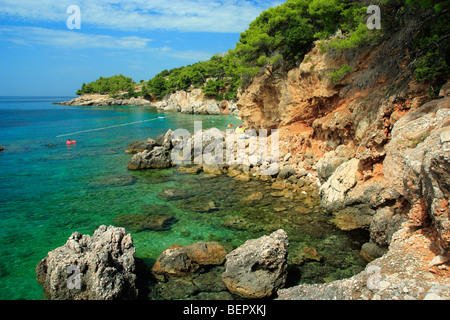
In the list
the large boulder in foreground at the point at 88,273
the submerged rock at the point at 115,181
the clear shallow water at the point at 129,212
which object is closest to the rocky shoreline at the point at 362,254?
the large boulder in foreground at the point at 88,273

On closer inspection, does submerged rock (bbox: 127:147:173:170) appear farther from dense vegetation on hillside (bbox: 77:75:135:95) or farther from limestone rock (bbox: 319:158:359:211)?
dense vegetation on hillside (bbox: 77:75:135:95)

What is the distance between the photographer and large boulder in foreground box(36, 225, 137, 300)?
905 cm

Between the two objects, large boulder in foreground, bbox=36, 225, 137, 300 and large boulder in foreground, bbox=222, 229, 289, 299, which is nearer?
large boulder in foreground, bbox=36, 225, 137, 300

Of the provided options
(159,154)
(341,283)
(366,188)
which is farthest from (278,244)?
(159,154)

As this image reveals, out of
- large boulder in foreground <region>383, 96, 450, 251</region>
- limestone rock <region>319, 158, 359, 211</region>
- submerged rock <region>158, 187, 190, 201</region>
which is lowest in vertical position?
submerged rock <region>158, 187, 190, 201</region>

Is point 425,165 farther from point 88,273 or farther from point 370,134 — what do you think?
point 88,273

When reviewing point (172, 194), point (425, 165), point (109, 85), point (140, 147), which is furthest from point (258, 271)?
point (109, 85)

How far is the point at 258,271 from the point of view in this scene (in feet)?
32.9

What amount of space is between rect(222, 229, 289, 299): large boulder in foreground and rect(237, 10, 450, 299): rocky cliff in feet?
3.95

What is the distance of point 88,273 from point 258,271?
5.54m

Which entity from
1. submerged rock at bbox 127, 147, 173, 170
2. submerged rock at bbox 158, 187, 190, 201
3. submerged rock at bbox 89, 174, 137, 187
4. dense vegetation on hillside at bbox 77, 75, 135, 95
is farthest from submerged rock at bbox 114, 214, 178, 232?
dense vegetation on hillside at bbox 77, 75, 135, 95

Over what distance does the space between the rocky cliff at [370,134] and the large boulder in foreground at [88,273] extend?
5.37 metres

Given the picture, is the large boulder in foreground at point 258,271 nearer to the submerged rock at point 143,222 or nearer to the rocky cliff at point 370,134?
the rocky cliff at point 370,134

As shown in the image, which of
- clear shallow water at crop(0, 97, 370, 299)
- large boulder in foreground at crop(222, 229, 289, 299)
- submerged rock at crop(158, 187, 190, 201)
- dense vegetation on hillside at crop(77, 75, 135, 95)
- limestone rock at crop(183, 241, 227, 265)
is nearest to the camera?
large boulder in foreground at crop(222, 229, 289, 299)
